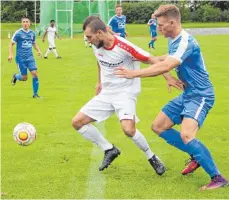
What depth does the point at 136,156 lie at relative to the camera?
8805 mm

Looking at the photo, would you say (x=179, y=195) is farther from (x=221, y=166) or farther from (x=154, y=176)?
(x=221, y=166)

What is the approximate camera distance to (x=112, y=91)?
7.89 meters

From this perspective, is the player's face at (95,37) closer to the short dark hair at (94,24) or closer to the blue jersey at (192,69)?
the short dark hair at (94,24)

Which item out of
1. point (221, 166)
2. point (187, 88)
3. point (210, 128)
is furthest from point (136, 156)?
point (210, 128)

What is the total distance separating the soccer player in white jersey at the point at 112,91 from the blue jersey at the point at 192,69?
0.25 m

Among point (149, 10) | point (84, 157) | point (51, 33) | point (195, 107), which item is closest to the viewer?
point (195, 107)

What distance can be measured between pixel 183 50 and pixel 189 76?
426mm

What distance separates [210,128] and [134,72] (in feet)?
15.1

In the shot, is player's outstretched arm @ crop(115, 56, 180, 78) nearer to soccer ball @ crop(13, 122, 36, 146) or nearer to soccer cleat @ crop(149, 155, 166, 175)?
soccer cleat @ crop(149, 155, 166, 175)

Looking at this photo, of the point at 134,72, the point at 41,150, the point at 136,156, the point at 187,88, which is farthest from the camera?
the point at 41,150

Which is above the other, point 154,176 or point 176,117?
point 176,117

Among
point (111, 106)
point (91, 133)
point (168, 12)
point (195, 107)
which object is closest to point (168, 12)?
point (168, 12)

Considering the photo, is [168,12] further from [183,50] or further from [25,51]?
[25,51]

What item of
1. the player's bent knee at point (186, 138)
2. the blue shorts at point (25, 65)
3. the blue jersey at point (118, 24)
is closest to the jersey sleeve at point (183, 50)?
the player's bent knee at point (186, 138)
